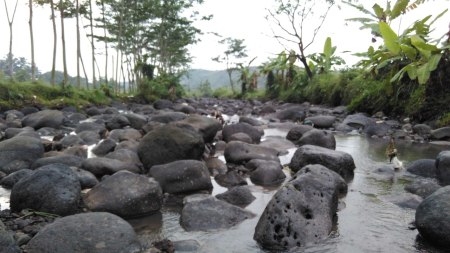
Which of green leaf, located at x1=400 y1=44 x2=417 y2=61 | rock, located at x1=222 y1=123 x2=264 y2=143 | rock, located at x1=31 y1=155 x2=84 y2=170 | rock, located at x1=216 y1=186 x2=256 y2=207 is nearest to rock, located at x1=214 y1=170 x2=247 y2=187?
rock, located at x1=216 y1=186 x2=256 y2=207

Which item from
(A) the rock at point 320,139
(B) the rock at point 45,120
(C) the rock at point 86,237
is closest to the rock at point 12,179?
(C) the rock at point 86,237

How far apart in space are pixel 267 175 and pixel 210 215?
171cm

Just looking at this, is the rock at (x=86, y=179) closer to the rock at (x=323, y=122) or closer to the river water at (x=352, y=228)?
the river water at (x=352, y=228)

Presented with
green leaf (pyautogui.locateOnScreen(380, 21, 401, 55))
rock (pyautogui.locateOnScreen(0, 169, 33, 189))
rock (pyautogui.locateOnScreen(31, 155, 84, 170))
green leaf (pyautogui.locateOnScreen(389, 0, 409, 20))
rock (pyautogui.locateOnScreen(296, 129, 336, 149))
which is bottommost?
rock (pyautogui.locateOnScreen(0, 169, 33, 189))

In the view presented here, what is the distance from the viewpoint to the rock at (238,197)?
4612 mm

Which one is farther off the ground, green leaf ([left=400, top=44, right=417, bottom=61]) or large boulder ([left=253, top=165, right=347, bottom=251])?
green leaf ([left=400, top=44, right=417, bottom=61])

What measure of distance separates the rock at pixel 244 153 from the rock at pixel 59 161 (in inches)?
92.5

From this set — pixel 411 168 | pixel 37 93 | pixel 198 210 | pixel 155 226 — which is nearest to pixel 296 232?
pixel 198 210

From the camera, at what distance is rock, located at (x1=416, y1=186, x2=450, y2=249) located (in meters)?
3.26

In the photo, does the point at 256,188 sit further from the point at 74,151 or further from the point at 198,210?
the point at 74,151

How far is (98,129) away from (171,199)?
19.1ft

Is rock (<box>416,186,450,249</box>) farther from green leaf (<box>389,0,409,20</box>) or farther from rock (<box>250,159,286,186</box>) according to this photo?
green leaf (<box>389,0,409,20</box>)

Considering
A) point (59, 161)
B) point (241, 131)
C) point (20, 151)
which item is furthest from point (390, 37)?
point (20, 151)

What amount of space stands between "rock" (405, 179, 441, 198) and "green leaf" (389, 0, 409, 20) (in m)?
Answer: 9.68
